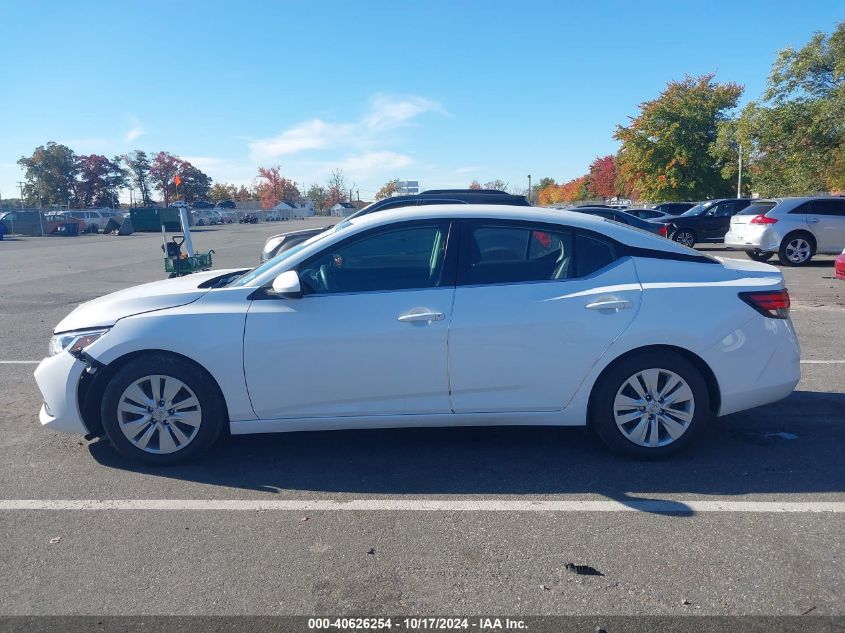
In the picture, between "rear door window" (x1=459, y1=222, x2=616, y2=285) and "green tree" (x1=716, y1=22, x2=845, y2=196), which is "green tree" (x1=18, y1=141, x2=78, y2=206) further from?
"rear door window" (x1=459, y1=222, x2=616, y2=285)

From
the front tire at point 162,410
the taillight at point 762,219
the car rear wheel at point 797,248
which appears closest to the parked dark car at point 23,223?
the taillight at point 762,219

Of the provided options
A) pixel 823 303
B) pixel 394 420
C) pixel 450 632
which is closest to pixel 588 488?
pixel 394 420

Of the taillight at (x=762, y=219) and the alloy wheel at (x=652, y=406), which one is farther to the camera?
the taillight at (x=762, y=219)

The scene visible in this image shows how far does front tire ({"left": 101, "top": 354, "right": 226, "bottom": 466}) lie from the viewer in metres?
4.39

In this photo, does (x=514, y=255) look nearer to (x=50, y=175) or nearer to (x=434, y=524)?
(x=434, y=524)

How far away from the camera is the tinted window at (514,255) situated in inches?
179

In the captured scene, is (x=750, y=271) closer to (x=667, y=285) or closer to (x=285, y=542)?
(x=667, y=285)

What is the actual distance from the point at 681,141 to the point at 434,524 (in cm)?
3888

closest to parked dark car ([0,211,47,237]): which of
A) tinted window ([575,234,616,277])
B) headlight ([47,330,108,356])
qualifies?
headlight ([47,330,108,356])

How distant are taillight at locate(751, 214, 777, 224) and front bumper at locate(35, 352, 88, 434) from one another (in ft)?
51.6

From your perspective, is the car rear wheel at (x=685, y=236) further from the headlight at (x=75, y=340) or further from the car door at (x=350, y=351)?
the headlight at (x=75, y=340)

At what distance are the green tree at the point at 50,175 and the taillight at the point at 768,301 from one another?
9557cm

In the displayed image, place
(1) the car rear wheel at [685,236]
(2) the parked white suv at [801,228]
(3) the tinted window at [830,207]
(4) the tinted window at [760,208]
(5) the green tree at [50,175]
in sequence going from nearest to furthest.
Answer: (2) the parked white suv at [801,228] < (3) the tinted window at [830,207] < (4) the tinted window at [760,208] < (1) the car rear wheel at [685,236] < (5) the green tree at [50,175]

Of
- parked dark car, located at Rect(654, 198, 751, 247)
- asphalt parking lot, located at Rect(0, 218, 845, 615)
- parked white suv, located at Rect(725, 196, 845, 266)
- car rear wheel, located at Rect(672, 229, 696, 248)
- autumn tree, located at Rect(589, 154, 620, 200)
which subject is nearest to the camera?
asphalt parking lot, located at Rect(0, 218, 845, 615)
